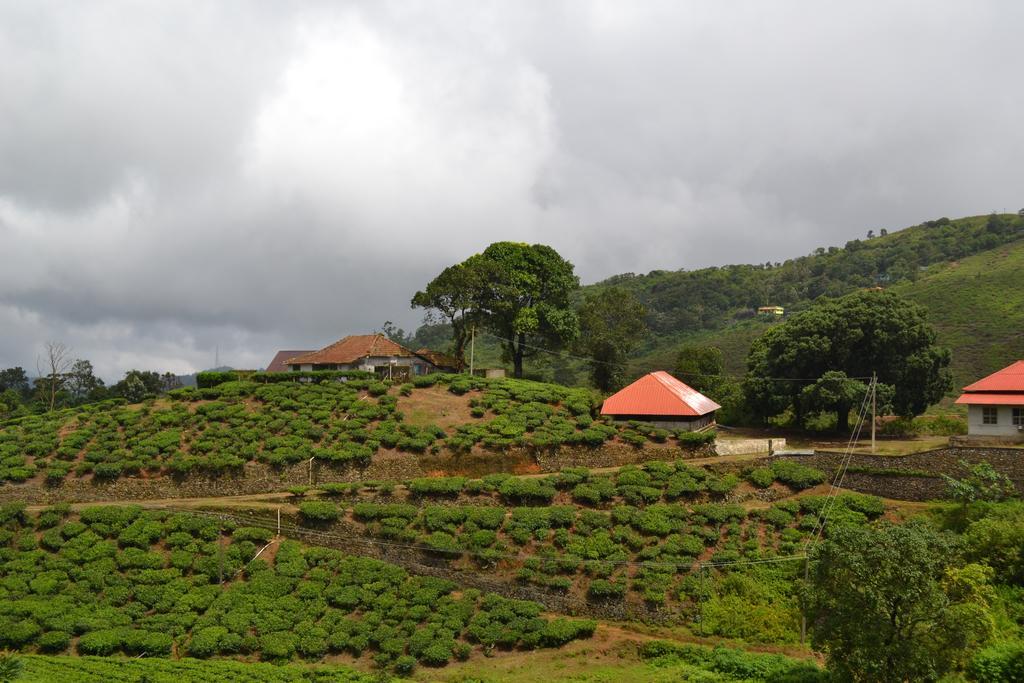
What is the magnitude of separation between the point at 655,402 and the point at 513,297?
53.9ft

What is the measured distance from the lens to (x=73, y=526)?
104 feet

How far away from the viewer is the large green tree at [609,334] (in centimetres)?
6306

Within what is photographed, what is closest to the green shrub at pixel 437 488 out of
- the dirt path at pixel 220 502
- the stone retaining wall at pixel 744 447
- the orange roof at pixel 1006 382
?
the dirt path at pixel 220 502

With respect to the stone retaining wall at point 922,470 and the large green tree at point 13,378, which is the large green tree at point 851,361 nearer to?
the stone retaining wall at point 922,470

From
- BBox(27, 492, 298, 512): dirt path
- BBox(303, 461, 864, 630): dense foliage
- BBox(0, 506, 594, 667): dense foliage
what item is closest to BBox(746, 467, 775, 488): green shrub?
BBox(303, 461, 864, 630): dense foliage

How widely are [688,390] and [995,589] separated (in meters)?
24.5

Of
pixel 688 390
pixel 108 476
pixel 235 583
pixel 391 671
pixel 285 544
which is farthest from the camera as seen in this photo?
pixel 688 390

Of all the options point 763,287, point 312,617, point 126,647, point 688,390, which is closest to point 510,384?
point 688,390

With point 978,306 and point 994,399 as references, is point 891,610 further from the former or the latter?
point 978,306

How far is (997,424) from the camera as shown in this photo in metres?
36.0

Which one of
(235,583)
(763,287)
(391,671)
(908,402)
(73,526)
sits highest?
(763,287)

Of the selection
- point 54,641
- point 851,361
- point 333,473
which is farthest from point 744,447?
point 54,641

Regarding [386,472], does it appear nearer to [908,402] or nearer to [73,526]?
[73,526]

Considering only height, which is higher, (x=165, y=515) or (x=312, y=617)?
(x=165, y=515)
